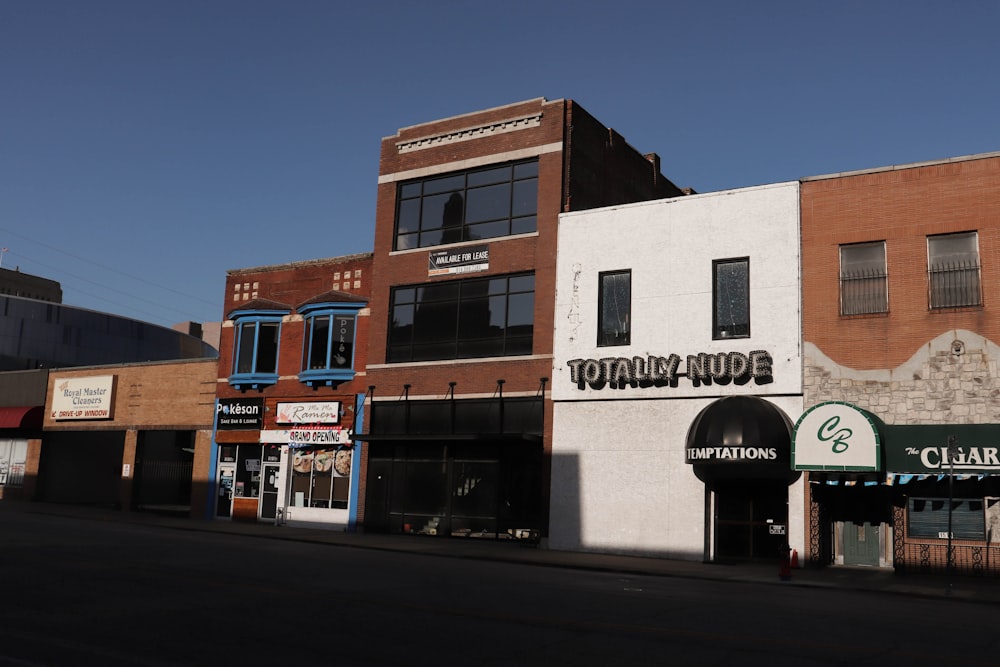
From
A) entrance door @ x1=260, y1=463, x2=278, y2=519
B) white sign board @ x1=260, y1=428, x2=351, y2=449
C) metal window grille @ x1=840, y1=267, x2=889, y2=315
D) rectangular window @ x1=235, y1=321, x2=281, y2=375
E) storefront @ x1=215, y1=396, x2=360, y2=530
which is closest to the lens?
metal window grille @ x1=840, y1=267, x2=889, y2=315

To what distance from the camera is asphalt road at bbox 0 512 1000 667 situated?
10.0m

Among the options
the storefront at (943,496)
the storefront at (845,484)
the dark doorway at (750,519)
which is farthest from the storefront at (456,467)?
the storefront at (943,496)

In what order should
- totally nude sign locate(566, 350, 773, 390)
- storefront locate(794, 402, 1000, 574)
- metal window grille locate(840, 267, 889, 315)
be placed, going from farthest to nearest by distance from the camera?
totally nude sign locate(566, 350, 773, 390)
metal window grille locate(840, 267, 889, 315)
storefront locate(794, 402, 1000, 574)

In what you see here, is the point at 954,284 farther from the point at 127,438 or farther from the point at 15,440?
the point at 15,440

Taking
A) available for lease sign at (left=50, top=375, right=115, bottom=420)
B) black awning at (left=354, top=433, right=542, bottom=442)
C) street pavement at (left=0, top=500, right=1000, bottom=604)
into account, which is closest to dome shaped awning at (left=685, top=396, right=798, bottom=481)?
street pavement at (left=0, top=500, right=1000, bottom=604)

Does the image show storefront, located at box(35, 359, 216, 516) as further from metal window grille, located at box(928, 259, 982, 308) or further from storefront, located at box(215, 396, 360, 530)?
metal window grille, located at box(928, 259, 982, 308)

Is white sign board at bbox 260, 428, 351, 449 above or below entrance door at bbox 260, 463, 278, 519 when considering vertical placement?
above

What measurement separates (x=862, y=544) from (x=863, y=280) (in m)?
7.33

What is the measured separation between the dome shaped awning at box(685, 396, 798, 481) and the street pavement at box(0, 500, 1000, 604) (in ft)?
8.75

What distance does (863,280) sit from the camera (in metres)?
25.4

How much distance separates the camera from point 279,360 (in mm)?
37250

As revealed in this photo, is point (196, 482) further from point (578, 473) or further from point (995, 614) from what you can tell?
point (995, 614)

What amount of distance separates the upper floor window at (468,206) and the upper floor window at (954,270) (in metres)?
13.1

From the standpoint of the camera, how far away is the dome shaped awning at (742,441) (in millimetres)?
24734
